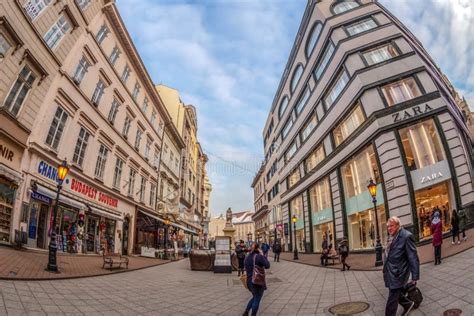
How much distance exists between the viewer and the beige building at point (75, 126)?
11.8 m

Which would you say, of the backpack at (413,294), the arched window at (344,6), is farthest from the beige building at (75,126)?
the arched window at (344,6)

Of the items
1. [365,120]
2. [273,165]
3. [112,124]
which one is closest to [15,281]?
[112,124]

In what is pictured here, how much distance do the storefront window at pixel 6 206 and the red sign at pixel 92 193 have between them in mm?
4283

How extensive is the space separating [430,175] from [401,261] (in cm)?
1424

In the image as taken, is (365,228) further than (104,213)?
Yes

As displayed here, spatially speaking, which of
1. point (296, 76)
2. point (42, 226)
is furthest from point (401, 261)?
point (296, 76)

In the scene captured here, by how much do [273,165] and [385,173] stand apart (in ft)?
111

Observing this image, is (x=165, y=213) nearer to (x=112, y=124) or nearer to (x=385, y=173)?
(x=112, y=124)

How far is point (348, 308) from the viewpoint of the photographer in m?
6.19

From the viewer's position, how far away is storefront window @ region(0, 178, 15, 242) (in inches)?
440

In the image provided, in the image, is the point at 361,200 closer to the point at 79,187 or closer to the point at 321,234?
the point at 321,234

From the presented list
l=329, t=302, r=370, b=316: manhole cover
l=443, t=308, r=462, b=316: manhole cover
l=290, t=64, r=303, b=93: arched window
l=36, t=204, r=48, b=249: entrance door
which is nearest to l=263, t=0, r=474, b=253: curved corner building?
l=290, t=64, r=303, b=93: arched window

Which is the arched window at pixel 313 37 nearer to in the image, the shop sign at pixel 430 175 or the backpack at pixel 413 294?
the shop sign at pixel 430 175

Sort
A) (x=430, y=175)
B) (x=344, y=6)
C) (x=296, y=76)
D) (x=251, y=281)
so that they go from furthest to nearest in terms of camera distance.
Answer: (x=296, y=76), (x=344, y=6), (x=430, y=175), (x=251, y=281)
